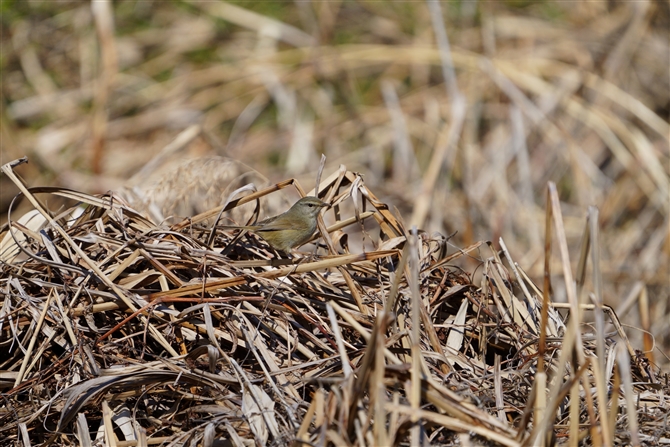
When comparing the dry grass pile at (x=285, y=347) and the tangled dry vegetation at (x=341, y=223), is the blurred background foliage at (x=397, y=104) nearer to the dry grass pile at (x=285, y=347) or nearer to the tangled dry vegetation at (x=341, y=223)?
the tangled dry vegetation at (x=341, y=223)

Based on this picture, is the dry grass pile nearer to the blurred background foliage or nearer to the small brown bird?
the small brown bird

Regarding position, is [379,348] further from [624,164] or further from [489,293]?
[624,164]

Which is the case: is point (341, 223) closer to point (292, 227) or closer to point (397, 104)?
point (292, 227)

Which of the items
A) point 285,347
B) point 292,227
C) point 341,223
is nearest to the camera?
point 285,347

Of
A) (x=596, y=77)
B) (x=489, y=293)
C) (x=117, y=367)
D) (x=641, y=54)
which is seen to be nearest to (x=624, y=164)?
(x=596, y=77)

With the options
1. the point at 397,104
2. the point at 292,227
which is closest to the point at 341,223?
the point at 292,227

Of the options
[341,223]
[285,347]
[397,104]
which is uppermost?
[341,223]

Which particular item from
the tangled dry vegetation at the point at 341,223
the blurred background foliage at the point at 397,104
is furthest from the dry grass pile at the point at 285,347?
the blurred background foliage at the point at 397,104
